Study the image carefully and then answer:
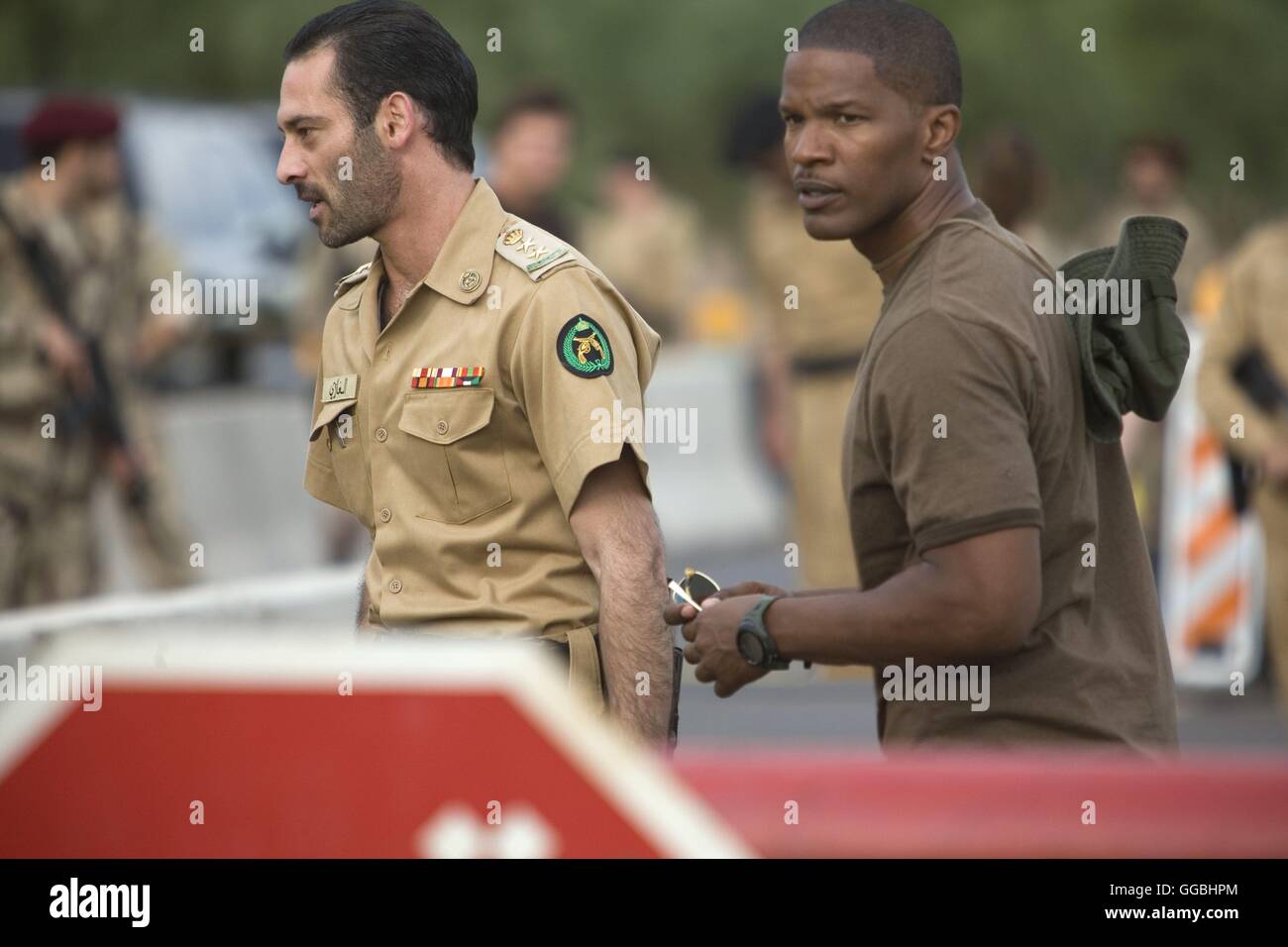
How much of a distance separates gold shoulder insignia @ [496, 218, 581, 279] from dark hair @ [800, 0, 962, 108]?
0.56 meters

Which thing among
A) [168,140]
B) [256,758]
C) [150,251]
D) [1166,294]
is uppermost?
[168,140]

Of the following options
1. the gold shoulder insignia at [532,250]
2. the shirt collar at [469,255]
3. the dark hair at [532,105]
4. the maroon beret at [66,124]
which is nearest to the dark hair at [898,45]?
the gold shoulder insignia at [532,250]

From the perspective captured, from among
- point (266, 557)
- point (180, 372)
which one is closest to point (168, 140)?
point (180, 372)

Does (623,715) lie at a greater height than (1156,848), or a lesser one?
greater

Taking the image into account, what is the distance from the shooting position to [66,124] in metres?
9.45

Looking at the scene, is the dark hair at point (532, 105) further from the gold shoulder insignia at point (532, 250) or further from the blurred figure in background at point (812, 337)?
the gold shoulder insignia at point (532, 250)

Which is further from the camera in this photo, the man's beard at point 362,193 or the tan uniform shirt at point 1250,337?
the tan uniform shirt at point 1250,337

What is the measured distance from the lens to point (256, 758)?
2387 mm

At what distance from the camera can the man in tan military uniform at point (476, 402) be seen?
12.1 ft

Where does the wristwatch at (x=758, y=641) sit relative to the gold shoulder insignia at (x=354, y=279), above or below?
below

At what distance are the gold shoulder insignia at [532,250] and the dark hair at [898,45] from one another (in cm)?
56
